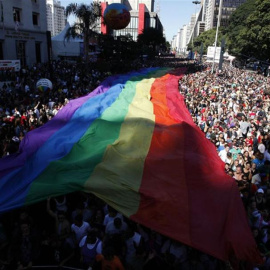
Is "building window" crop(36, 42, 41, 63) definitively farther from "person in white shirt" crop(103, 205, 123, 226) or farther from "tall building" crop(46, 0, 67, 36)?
"tall building" crop(46, 0, 67, 36)

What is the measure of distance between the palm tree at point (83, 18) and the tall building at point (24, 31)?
647 cm

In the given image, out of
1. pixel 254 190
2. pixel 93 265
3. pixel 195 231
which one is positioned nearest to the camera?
pixel 93 265

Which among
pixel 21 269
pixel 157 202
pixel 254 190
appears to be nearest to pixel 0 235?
pixel 21 269

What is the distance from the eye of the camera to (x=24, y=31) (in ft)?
90.8

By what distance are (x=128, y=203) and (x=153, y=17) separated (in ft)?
343

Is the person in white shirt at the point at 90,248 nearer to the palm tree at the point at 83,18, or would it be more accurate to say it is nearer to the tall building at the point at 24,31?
the palm tree at the point at 83,18

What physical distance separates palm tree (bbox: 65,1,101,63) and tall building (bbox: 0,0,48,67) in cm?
647

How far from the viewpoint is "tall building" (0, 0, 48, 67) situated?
25.5 metres

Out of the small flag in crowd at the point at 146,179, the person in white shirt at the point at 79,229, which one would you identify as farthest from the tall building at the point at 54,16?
the person in white shirt at the point at 79,229

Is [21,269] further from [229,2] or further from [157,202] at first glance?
[229,2]

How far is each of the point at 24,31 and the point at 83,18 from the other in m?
9.16

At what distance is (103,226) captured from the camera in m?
5.08

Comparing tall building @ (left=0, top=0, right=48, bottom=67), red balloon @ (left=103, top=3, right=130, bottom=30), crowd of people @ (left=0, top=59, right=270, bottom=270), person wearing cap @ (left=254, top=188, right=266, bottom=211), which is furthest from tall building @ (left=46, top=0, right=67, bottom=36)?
person wearing cap @ (left=254, top=188, right=266, bottom=211)

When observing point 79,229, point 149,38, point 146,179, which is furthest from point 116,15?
point 149,38
